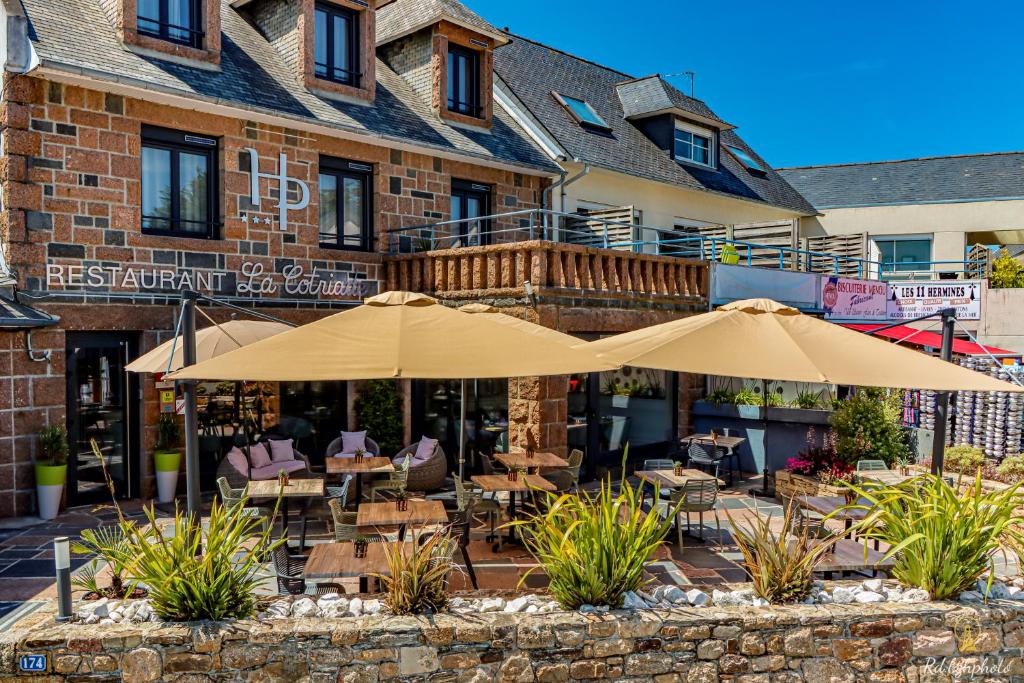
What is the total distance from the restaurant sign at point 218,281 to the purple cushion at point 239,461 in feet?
8.56

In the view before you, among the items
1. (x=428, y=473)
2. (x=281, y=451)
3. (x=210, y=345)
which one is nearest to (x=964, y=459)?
(x=428, y=473)

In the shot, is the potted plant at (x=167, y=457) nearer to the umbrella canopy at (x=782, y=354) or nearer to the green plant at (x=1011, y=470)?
the umbrella canopy at (x=782, y=354)

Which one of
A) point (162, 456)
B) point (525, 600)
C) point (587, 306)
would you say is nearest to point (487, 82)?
point (587, 306)

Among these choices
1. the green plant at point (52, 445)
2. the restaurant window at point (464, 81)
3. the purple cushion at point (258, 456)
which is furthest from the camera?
the restaurant window at point (464, 81)

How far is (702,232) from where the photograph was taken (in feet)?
69.2

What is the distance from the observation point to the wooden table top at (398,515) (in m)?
7.43

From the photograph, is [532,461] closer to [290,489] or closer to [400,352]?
[290,489]

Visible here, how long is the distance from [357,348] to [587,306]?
24.0ft

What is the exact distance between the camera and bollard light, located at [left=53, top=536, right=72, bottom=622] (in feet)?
17.7

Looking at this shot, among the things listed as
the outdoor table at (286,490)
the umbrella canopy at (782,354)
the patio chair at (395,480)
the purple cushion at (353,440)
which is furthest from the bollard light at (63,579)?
the purple cushion at (353,440)

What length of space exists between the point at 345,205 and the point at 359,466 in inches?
223

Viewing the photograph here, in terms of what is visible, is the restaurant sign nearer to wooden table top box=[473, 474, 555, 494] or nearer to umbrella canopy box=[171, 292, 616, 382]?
wooden table top box=[473, 474, 555, 494]

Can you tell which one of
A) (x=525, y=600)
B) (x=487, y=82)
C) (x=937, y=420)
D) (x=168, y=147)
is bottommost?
(x=525, y=600)

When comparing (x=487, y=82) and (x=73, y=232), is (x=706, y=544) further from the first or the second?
(x=487, y=82)
